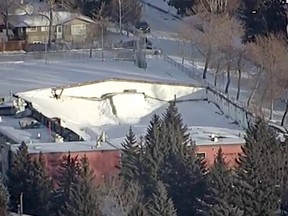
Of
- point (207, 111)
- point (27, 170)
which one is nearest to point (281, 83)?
point (207, 111)

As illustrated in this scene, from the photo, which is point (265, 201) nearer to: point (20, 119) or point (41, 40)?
point (20, 119)

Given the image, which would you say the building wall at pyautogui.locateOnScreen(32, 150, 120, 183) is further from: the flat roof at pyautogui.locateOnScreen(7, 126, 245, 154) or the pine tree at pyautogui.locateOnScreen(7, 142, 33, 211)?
→ the pine tree at pyautogui.locateOnScreen(7, 142, 33, 211)

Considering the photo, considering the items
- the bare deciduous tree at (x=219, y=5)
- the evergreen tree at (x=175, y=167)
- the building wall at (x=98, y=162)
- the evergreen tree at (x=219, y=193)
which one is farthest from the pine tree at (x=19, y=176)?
the bare deciduous tree at (x=219, y=5)

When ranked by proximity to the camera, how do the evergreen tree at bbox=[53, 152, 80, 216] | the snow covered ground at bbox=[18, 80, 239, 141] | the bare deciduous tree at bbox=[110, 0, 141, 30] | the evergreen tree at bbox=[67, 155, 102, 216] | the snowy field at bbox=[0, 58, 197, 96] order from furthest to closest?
the bare deciduous tree at bbox=[110, 0, 141, 30] < the snowy field at bbox=[0, 58, 197, 96] < the snow covered ground at bbox=[18, 80, 239, 141] < the evergreen tree at bbox=[53, 152, 80, 216] < the evergreen tree at bbox=[67, 155, 102, 216]

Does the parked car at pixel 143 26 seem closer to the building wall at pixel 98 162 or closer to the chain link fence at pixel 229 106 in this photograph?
the chain link fence at pixel 229 106

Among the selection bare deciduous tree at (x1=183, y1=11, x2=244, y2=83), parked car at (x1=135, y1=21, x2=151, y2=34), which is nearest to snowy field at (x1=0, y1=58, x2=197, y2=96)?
bare deciduous tree at (x1=183, y1=11, x2=244, y2=83)

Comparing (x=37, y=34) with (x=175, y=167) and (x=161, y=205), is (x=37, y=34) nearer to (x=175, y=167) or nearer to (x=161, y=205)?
(x=175, y=167)

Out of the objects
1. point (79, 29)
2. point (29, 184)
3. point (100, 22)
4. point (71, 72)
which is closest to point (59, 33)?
point (79, 29)
